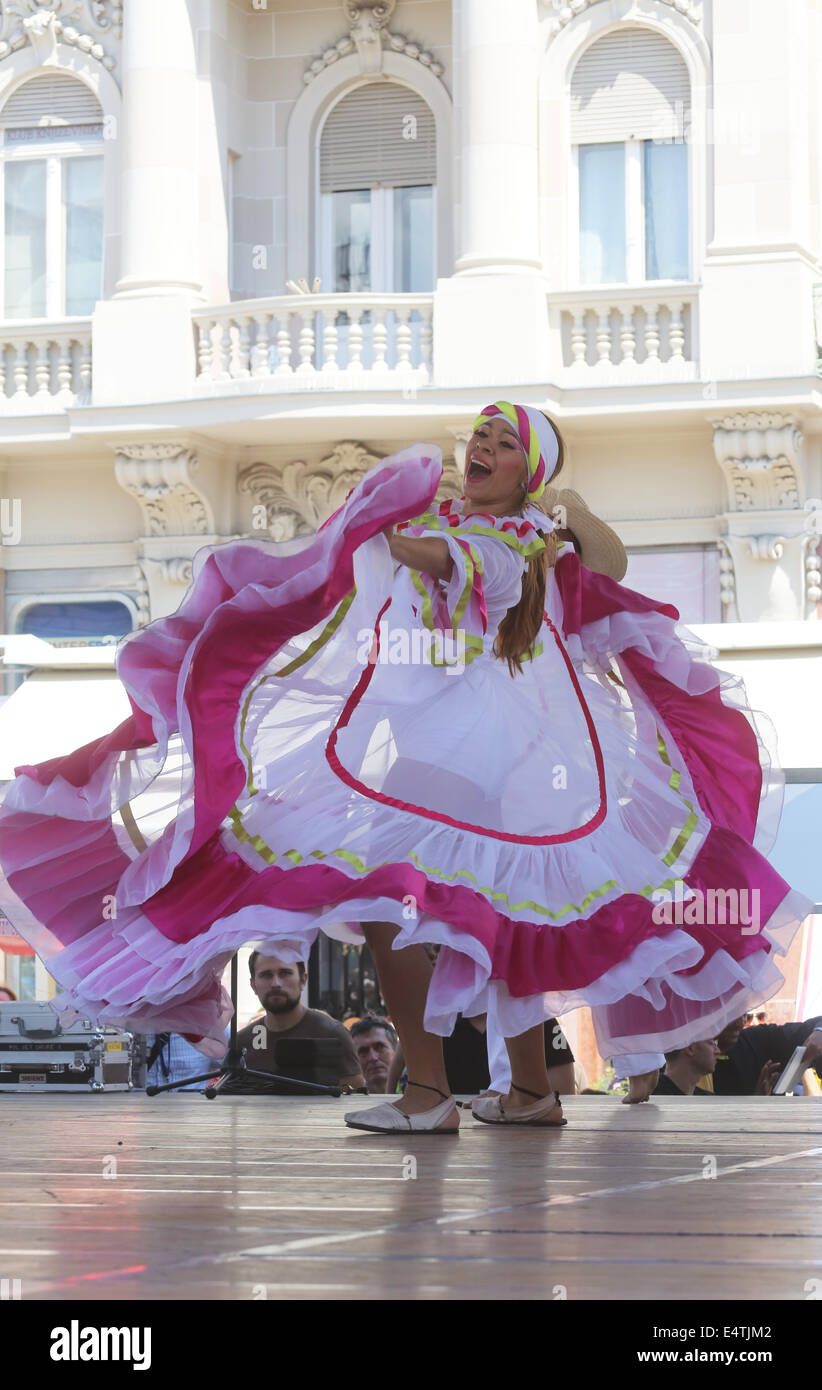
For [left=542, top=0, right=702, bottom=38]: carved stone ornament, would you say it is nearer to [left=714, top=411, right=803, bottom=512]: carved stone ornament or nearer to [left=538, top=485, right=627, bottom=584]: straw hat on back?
[left=714, top=411, right=803, bottom=512]: carved stone ornament

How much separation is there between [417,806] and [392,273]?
13.3m

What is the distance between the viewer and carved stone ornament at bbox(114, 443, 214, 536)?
17.0 m

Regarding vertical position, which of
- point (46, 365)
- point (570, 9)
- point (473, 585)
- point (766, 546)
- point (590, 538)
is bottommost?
point (473, 585)

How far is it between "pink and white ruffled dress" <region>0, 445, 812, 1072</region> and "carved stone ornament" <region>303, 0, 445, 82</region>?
1302cm

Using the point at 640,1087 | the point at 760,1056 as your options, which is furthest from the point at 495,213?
the point at 640,1087

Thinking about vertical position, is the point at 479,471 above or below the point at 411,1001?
above

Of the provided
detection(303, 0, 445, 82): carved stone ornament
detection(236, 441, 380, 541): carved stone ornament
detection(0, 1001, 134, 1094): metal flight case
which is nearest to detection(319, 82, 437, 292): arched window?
detection(303, 0, 445, 82): carved stone ornament

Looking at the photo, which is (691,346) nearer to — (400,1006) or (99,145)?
(99,145)

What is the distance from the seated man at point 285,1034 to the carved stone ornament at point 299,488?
8.86 m

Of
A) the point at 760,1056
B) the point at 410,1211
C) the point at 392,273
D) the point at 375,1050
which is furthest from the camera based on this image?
the point at 392,273

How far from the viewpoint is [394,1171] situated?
4.21 metres

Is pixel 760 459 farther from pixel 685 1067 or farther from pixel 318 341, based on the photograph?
pixel 685 1067

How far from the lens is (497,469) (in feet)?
17.7
